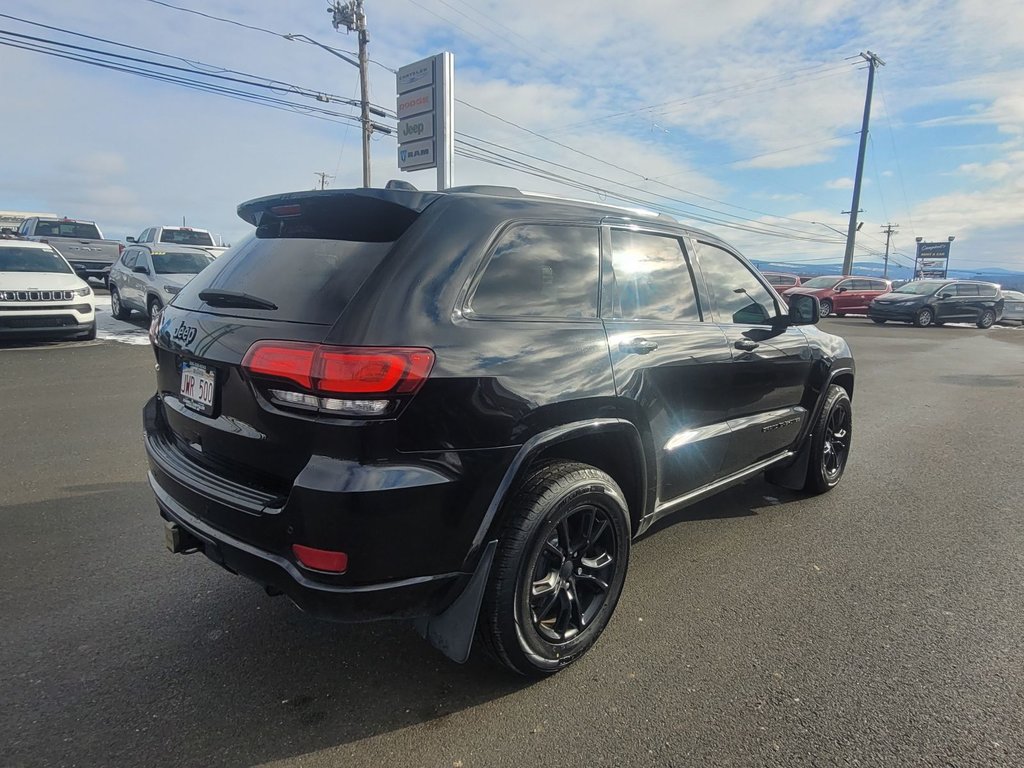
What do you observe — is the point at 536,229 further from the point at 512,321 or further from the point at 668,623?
the point at 668,623

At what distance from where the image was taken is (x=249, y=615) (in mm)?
2812

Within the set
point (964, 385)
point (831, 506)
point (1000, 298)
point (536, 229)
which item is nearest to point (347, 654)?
point (536, 229)

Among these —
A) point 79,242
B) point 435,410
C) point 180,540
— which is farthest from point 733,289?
point 79,242

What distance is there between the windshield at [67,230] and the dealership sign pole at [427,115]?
36.7ft

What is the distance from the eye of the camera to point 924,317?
878 inches

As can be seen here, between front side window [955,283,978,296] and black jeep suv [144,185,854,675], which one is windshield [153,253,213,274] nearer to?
black jeep suv [144,185,854,675]

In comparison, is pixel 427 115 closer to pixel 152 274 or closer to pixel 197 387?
pixel 152 274

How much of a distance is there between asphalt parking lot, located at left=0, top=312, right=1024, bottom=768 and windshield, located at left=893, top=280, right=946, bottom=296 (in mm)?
21633

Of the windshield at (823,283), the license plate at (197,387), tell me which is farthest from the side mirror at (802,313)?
the windshield at (823,283)

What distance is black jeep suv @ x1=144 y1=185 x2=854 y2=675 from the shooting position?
195 centimetres

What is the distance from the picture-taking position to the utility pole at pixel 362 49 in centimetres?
2234

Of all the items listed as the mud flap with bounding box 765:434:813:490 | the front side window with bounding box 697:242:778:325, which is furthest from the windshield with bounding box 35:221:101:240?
the mud flap with bounding box 765:434:813:490

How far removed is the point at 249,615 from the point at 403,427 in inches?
59.3

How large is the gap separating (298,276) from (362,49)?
24.3m
